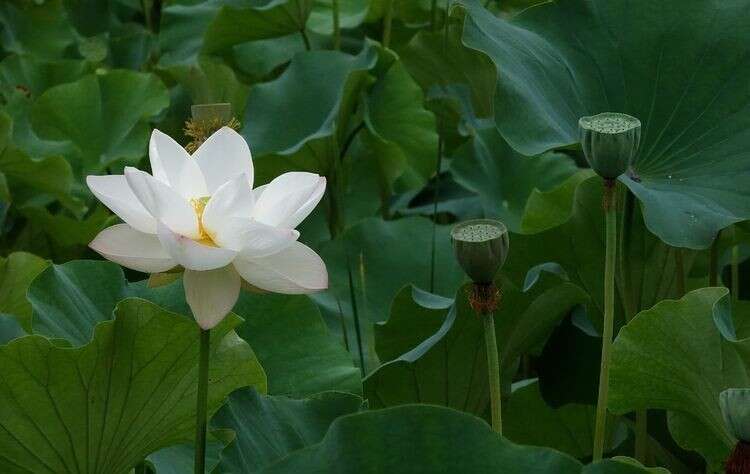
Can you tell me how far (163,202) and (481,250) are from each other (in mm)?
230

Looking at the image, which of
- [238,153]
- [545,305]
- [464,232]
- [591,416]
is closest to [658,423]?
[591,416]

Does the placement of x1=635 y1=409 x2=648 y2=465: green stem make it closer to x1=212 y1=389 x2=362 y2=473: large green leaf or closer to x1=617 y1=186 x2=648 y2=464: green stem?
x1=617 y1=186 x2=648 y2=464: green stem

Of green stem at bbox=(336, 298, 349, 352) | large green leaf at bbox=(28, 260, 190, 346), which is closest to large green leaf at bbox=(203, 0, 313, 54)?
green stem at bbox=(336, 298, 349, 352)

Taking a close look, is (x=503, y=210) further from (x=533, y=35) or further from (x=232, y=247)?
(x=232, y=247)

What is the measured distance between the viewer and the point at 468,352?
1.25 metres

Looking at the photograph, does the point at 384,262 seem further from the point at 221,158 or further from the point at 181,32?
the point at 181,32

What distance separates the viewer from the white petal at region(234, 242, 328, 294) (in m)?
0.84

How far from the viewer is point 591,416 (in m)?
1.49

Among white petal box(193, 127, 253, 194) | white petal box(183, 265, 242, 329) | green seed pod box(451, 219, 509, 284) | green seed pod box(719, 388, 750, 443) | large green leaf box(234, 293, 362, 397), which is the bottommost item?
large green leaf box(234, 293, 362, 397)

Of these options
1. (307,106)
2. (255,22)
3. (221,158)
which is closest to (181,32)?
(255,22)

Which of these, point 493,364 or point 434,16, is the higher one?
point 493,364

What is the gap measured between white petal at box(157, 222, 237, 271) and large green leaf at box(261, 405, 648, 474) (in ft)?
0.40

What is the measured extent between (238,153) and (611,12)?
612mm

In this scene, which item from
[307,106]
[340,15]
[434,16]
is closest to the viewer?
[307,106]
